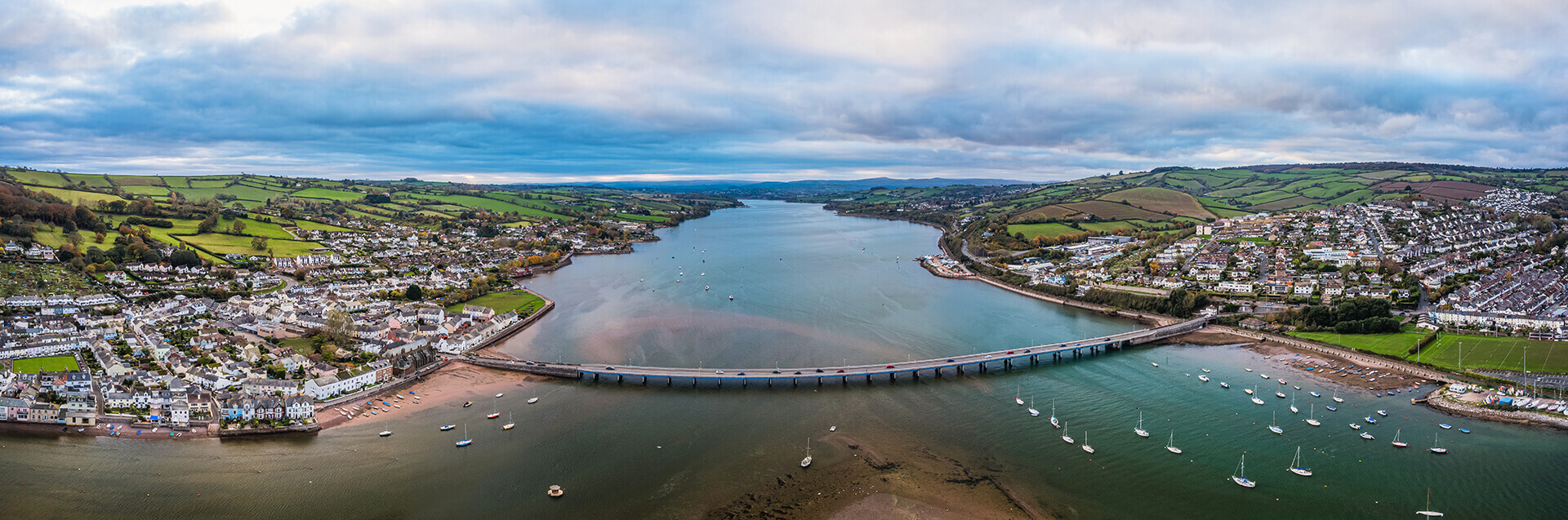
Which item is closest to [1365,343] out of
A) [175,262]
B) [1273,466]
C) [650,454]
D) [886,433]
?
[1273,466]

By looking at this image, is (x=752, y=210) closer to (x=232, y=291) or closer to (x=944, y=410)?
(x=232, y=291)

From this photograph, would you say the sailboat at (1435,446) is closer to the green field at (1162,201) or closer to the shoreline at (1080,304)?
the shoreline at (1080,304)

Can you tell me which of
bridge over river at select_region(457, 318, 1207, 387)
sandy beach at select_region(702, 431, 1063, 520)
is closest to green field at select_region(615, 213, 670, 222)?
bridge over river at select_region(457, 318, 1207, 387)

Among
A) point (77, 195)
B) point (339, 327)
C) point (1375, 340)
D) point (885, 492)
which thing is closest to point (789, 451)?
point (885, 492)

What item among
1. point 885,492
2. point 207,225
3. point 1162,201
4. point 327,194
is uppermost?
point 327,194

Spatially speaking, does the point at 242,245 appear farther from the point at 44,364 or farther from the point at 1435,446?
the point at 1435,446

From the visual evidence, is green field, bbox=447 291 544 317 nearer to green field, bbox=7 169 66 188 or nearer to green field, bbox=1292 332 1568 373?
green field, bbox=1292 332 1568 373

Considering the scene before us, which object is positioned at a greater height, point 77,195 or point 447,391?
point 77,195

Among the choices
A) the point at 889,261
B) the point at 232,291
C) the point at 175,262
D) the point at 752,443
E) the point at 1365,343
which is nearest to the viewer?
the point at 752,443
